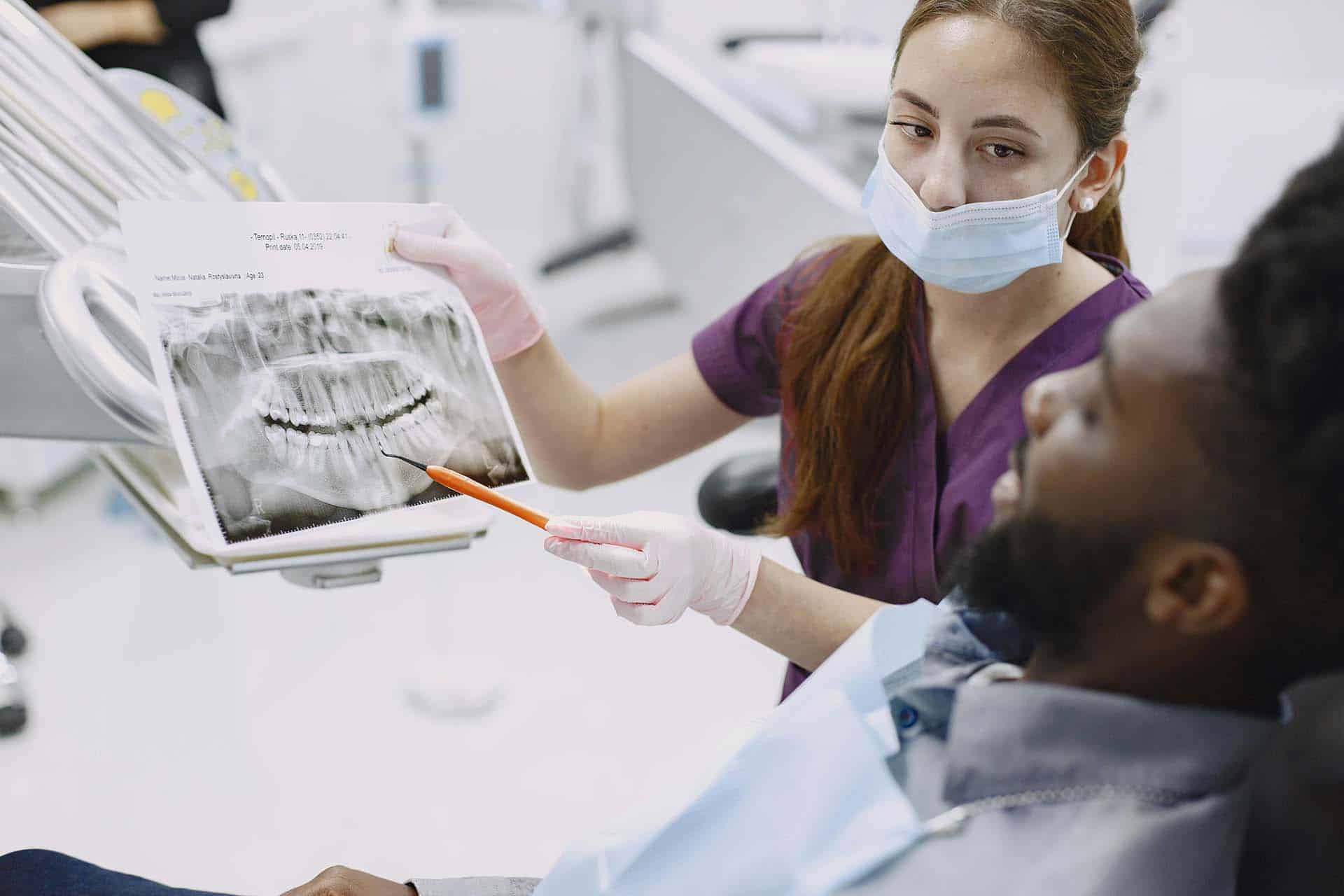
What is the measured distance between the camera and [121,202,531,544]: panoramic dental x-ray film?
3.18 feet

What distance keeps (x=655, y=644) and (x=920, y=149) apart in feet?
4.62

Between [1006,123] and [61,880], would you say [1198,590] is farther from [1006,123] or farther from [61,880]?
[61,880]

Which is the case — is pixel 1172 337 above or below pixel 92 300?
above

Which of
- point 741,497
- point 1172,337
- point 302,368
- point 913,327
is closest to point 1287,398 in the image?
point 1172,337

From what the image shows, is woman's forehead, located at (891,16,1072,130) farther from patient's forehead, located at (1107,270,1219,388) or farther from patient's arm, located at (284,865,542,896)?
patient's arm, located at (284,865,542,896)

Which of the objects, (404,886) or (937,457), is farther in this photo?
(937,457)

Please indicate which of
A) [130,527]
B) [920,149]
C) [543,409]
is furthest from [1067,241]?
[130,527]

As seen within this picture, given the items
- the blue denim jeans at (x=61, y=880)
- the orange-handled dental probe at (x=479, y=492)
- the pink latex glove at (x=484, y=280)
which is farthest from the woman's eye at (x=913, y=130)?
the blue denim jeans at (x=61, y=880)

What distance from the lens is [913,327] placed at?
1259 mm

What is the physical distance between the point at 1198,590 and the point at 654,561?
0.49 metres

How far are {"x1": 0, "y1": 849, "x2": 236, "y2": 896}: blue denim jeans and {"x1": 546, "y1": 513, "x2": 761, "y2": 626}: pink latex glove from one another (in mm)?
439

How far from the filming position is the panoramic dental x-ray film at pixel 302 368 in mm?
969

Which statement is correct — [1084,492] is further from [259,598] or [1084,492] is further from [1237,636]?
[259,598]

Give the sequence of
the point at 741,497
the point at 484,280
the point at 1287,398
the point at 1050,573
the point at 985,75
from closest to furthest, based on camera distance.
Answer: the point at 1287,398 < the point at 1050,573 < the point at 985,75 < the point at 484,280 < the point at 741,497
